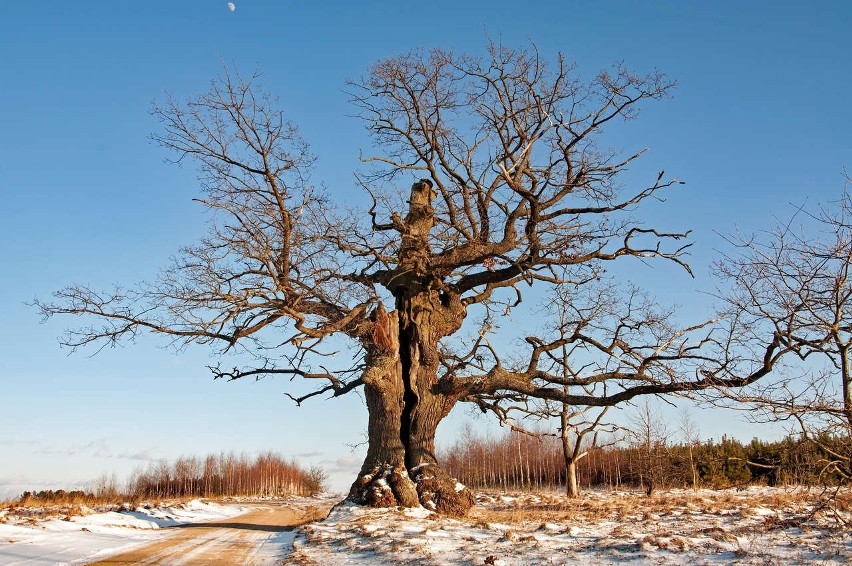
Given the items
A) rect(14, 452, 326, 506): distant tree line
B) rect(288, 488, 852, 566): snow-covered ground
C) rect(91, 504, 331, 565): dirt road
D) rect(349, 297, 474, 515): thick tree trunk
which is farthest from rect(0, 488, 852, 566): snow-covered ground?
rect(14, 452, 326, 506): distant tree line

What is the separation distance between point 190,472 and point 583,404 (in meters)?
54.8

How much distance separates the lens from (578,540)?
9578 millimetres

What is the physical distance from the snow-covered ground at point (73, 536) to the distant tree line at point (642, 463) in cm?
987

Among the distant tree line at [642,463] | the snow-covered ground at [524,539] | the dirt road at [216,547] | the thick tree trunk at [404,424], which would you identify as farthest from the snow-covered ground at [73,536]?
the distant tree line at [642,463]

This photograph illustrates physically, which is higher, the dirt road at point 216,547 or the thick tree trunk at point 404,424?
the thick tree trunk at point 404,424

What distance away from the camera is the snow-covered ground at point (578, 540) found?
25.8 feet

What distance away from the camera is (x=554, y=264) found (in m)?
14.9

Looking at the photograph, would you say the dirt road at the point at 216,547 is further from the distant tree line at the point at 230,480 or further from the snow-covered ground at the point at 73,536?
the distant tree line at the point at 230,480

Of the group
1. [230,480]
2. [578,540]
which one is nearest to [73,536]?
[578,540]

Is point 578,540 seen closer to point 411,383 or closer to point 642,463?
point 411,383

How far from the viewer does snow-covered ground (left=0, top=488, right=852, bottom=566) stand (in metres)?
8.00

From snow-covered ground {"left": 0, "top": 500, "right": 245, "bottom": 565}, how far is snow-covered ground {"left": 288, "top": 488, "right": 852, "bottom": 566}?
3.17 m

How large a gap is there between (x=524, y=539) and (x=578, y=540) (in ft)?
2.54

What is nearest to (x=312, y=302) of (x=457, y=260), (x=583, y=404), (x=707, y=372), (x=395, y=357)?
(x=395, y=357)
